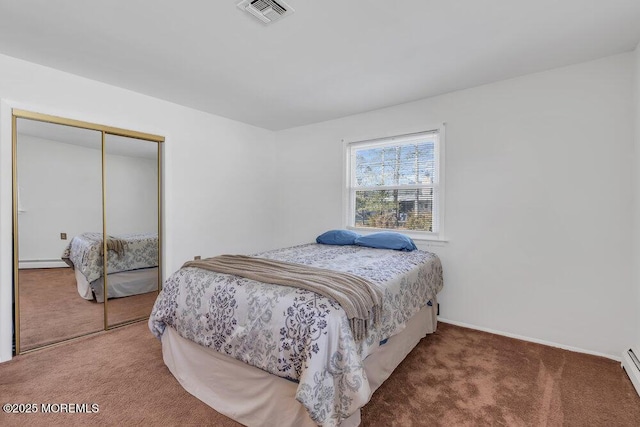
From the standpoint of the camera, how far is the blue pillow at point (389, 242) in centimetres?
300

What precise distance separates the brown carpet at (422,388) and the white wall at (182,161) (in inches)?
27.5

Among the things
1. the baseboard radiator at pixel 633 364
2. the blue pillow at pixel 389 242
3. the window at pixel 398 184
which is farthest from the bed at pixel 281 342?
the baseboard radiator at pixel 633 364

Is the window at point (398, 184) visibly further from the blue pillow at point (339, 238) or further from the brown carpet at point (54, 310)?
the brown carpet at point (54, 310)

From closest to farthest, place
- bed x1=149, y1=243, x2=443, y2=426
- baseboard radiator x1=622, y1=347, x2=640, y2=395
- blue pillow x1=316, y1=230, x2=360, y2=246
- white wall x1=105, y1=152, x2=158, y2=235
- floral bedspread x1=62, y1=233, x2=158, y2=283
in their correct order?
bed x1=149, y1=243, x2=443, y2=426
baseboard radiator x1=622, y1=347, x2=640, y2=395
floral bedspread x1=62, y1=233, x2=158, y2=283
white wall x1=105, y1=152, x2=158, y2=235
blue pillow x1=316, y1=230, x2=360, y2=246

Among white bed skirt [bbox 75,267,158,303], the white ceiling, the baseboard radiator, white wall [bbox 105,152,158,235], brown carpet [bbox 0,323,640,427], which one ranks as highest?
the white ceiling

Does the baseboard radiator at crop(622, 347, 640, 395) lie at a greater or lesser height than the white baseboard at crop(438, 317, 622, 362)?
greater

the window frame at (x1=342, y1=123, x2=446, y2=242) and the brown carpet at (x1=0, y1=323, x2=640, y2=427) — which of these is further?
the window frame at (x1=342, y1=123, x2=446, y2=242)

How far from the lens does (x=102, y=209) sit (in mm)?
2838

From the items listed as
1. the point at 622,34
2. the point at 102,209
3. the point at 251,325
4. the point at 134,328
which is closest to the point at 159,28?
the point at 102,209

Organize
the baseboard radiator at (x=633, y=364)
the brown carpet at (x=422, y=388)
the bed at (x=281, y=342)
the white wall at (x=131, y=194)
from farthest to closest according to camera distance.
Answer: the white wall at (x=131, y=194), the baseboard radiator at (x=633, y=364), the brown carpet at (x=422, y=388), the bed at (x=281, y=342)

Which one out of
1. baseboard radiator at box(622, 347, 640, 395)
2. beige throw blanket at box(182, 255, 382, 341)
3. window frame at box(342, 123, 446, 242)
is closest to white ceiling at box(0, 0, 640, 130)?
window frame at box(342, 123, 446, 242)

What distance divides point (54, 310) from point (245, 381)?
2.18 metres

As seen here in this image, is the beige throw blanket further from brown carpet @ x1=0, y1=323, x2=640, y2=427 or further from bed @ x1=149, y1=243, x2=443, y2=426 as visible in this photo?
Result: brown carpet @ x1=0, y1=323, x2=640, y2=427

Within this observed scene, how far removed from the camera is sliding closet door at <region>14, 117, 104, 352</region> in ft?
7.92
